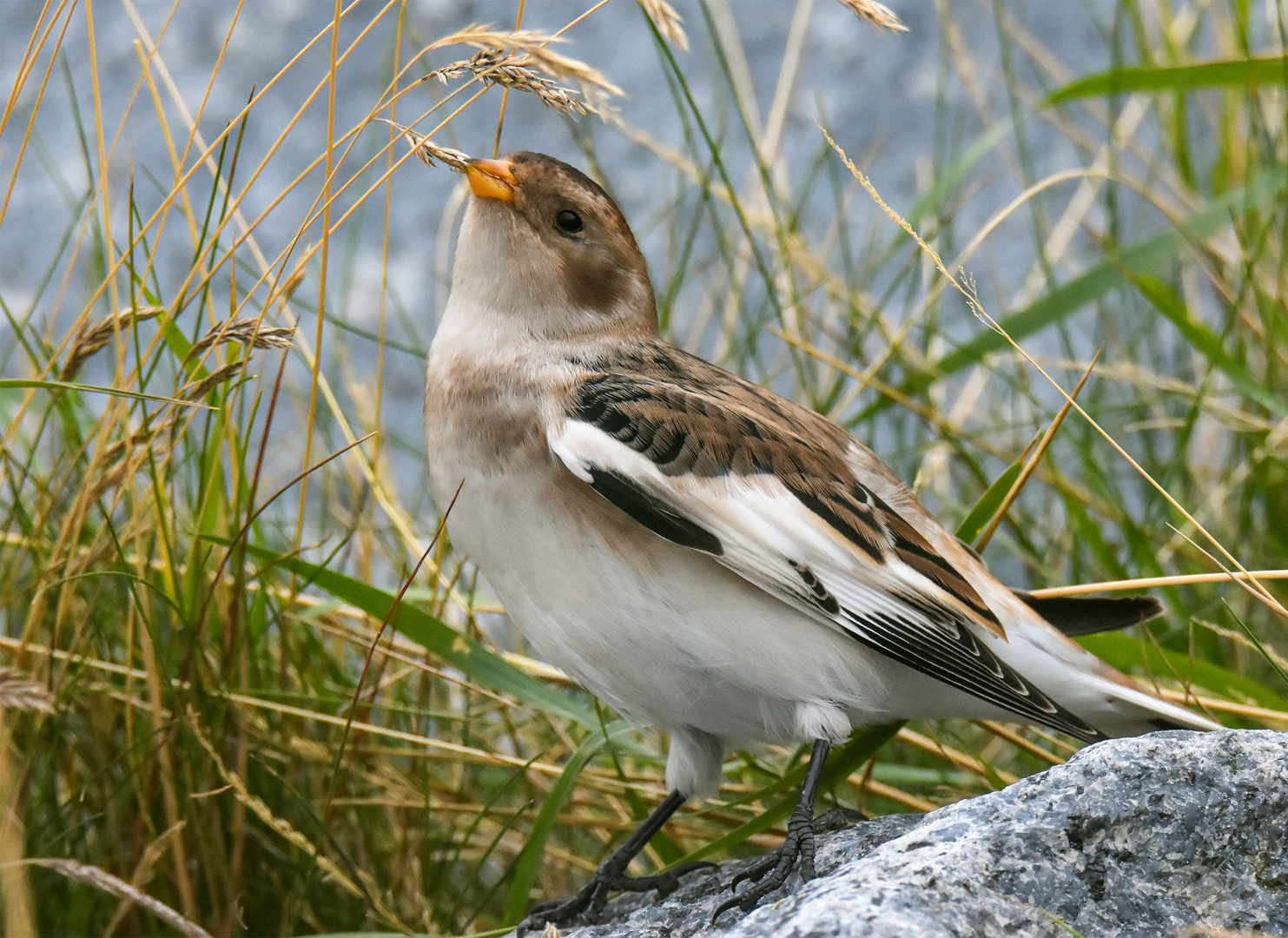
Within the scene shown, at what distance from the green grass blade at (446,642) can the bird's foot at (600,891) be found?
0.32 m

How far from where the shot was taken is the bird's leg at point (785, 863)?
5.85 ft

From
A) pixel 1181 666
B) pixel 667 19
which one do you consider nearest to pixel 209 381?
pixel 667 19

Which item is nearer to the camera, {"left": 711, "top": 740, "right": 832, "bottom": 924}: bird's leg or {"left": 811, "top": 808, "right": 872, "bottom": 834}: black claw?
{"left": 711, "top": 740, "right": 832, "bottom": 924}: bird's leg

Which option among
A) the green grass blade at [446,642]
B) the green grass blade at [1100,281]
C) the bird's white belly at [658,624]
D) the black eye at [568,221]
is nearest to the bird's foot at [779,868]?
the bird's white belly at [658,624]

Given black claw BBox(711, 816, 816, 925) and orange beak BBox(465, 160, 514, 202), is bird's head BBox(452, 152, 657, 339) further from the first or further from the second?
black claw BBox(711, 816, 816, 925)

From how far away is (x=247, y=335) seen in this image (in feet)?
6.49

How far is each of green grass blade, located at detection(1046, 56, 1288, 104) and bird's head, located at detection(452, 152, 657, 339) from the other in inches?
41.7

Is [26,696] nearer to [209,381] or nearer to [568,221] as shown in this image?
[209,381]

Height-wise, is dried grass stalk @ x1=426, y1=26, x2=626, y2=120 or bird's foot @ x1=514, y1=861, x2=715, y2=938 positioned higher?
dried grass stalk @ x1=426, y1=26, x2=626, y2=120

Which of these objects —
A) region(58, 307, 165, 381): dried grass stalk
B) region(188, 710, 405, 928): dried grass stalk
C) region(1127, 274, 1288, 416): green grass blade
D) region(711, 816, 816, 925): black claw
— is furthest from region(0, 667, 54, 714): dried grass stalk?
region(1127, 274, 1288, 416): green grass blade

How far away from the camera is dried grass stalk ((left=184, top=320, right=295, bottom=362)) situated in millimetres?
1942

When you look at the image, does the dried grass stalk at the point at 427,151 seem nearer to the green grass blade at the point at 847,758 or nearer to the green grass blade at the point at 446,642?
the green grass blade at the point at 446,642

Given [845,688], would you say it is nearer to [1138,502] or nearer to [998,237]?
[1138,502]

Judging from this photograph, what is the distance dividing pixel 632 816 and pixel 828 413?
107 cm
